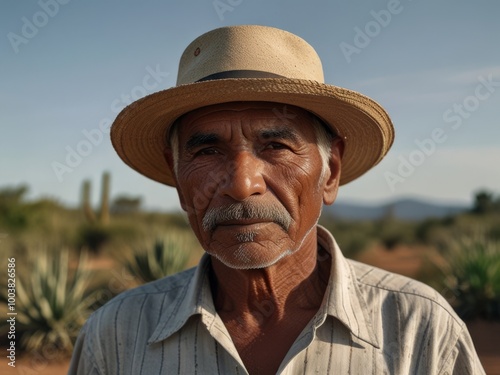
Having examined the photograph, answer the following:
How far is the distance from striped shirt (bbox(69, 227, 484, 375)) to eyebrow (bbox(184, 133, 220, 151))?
53 cm

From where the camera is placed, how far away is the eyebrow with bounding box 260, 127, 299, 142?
8.09 feet

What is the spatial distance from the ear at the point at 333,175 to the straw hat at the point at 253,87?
0.06m

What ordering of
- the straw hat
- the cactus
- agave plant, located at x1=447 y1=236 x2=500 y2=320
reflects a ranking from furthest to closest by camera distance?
the cactus < agave plant, located at x1=447 y1=236 x2=500 y2=320 < the straw hat

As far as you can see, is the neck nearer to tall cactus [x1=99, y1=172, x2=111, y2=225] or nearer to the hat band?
the hat band

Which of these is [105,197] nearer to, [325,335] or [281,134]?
[281,134]

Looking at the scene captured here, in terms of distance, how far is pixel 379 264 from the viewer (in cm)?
2159

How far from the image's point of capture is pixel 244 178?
2344mm

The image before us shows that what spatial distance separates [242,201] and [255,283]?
44cm

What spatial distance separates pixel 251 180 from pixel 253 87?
36 cm

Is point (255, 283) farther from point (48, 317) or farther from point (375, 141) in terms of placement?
point (48, 317)

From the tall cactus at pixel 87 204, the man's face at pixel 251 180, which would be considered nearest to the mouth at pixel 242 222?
the man's face at pixel 251 180

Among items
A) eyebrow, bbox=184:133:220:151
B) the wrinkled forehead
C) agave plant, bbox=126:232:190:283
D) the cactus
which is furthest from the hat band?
the cactus

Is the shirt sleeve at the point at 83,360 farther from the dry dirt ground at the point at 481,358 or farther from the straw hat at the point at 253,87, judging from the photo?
the dry dirt ground at the point at 481,358

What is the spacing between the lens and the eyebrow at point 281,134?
246 centimetres
